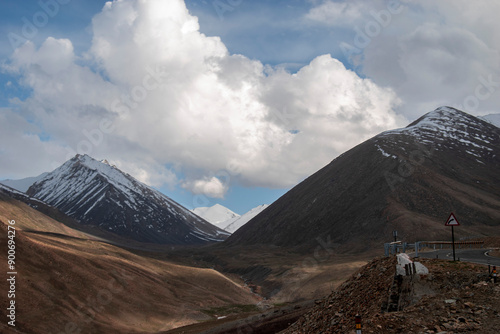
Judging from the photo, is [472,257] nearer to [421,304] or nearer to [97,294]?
[421,304]

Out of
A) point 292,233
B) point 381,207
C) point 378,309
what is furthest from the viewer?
point 292,233

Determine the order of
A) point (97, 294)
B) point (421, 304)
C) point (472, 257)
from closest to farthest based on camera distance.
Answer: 1. point (421, 304)
2. point (472, 257)
3. point (97, 294)

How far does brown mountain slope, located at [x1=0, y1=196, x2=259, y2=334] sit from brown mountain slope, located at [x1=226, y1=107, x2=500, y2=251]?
2038 inches

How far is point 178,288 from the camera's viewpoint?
67875 mm

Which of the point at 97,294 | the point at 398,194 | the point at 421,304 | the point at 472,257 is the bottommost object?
the point at 97,294

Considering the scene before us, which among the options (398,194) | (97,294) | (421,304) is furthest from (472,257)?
(398,194)

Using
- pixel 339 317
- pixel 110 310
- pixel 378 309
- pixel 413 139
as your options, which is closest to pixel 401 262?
pixel 378 309

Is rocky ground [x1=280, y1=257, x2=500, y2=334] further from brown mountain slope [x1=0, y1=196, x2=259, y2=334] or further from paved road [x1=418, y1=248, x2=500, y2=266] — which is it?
brown mountain slope [x1=0, y1=196, x2=259, y2=334]

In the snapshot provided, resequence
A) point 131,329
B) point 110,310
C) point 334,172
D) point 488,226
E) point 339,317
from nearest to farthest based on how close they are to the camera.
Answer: point 339,317 < point 131,329 < point 110,310 < point 488,226 < point 334,172

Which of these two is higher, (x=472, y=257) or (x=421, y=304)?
(x=472, y=257)

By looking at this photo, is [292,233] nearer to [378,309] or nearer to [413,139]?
[413,139]

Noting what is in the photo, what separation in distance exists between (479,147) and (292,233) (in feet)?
291

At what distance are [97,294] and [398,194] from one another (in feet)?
314

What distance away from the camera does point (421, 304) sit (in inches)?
555
